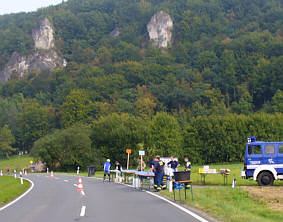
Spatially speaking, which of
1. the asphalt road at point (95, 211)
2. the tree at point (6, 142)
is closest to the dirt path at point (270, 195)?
the asphalt road at point (95, 211)

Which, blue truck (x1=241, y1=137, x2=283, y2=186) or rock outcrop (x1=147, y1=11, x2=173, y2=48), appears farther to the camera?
rock outcrop (x1=147, y1=11, x2=173, y2=48)

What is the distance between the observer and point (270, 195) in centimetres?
1986

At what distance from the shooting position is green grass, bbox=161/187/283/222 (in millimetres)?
13574

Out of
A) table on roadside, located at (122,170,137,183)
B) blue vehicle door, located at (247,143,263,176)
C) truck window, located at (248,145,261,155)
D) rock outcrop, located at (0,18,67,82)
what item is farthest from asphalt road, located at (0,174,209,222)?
rock outcrop, located at (0,18,67,82)

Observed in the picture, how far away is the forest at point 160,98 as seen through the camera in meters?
75.1

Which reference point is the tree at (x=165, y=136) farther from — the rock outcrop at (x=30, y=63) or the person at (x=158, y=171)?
the rock outcrop at (x=30, y=63)

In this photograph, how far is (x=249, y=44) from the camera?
14912 cm

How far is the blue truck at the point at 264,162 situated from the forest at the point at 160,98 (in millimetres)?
43673

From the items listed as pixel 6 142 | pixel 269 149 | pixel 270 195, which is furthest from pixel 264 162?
pixel 6 142

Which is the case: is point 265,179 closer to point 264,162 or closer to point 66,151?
point 264,162

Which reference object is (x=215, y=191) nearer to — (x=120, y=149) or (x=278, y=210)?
(x=278, y=210)

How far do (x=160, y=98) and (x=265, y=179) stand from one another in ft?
361

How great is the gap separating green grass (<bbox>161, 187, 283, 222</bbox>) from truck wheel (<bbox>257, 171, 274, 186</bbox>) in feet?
10.8

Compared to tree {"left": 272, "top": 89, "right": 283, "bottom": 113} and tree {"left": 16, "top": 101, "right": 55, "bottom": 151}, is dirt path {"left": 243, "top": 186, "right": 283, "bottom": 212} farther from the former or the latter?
tree {"left": 16, "top": 101, "right": 55, "bottom": 151}
